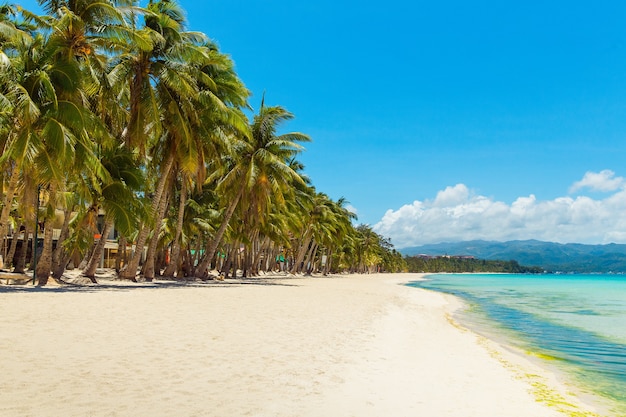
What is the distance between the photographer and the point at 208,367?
20.9ft

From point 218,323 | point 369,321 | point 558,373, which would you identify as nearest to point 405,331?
point 369,321

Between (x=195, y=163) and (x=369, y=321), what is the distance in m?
12.6

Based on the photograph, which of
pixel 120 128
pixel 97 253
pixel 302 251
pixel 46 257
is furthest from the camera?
pixel 302 251

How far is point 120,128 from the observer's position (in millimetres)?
22594

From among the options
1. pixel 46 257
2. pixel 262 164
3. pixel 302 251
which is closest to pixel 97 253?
pixel 46 257

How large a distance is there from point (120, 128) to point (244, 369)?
1912 centimetres

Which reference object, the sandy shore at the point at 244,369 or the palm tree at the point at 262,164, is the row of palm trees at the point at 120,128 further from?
the sandy shore at the point at 244,369

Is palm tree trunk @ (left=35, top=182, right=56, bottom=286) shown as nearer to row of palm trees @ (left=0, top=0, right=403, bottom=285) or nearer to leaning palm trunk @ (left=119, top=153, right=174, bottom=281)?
row of palm trees @ (left=0, top=0, right=403, bottom=285)

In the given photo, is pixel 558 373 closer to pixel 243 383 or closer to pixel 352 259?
pixel 243 383

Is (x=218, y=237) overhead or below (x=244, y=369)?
overhead

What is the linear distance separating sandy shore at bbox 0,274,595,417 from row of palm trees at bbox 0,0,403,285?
6.45 meters

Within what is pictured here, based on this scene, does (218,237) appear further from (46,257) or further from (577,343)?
(577,343)

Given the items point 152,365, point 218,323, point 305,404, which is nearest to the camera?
point 305,404

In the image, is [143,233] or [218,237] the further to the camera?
[218,237]
